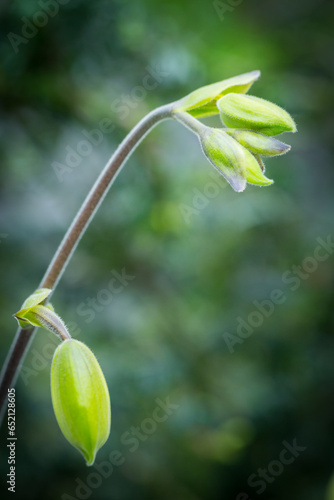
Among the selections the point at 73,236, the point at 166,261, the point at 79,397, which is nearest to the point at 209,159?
the point at 73,236

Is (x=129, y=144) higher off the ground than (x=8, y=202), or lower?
higher

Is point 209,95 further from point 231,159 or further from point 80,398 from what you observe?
point 80,398

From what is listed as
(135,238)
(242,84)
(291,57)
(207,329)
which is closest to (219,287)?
(207,329)

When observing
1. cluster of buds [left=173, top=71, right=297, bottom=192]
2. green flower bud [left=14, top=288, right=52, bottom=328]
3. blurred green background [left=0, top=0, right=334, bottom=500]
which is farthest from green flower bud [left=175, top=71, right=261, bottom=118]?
blurred green background [left=0, top=0, right=334, bottom=500]

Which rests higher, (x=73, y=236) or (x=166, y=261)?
(x=73, y=236)

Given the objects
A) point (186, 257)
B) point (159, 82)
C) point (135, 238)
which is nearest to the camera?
point (159, 82)

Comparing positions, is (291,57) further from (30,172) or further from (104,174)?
(104,174)

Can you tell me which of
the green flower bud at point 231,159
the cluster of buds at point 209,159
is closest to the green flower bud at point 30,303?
the cluster of buds at point 209,159

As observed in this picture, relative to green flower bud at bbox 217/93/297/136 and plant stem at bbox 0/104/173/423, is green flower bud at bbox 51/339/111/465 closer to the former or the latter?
plant stem at bbox 0/104/173/423
